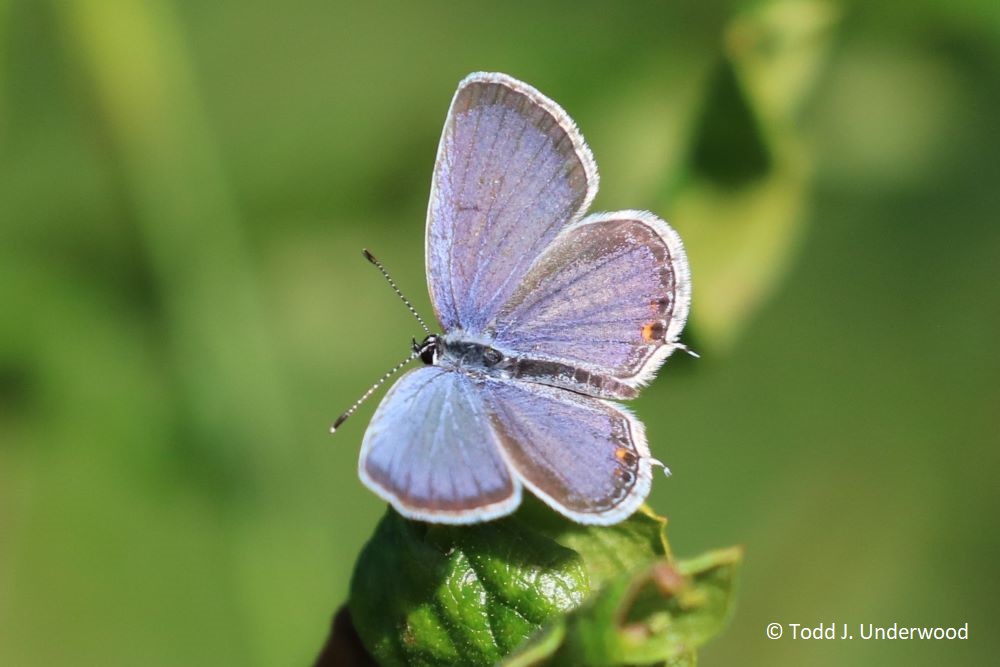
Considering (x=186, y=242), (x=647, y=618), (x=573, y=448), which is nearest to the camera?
(x=647, y=618)

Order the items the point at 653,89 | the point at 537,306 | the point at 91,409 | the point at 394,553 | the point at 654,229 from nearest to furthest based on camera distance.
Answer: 1. the point at 394,553
2. the point at 654,229
3. the point at 537,306
4. the point at 653,89
5. the point at 91,409

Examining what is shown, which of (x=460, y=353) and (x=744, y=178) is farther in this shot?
(x=744, y=178)

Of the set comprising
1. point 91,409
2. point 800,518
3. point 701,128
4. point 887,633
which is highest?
point 701,128

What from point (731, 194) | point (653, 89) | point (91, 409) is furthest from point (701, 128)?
point (91, 409)

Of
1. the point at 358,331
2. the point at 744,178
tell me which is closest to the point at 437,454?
the point at 744,178

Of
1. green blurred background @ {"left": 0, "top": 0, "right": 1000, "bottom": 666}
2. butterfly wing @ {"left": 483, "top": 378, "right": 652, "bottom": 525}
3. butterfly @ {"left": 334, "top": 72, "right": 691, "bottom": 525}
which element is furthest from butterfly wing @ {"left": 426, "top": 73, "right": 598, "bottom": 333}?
green blurred background @ {"left": 0, "top": 0, "right": 1000, "bottom": 666}

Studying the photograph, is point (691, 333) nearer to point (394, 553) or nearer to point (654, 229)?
point (654, 229)

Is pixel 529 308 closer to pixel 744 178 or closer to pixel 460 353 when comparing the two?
pixel 460 353
